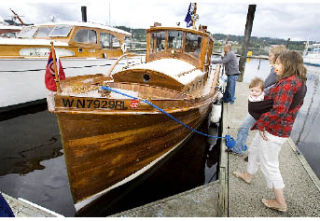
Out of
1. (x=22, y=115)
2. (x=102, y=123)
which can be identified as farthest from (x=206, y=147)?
(x=22, y=115)

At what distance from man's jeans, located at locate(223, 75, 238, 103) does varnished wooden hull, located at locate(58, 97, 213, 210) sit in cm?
379

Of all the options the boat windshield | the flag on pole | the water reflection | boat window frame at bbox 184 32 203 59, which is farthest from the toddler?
the boat windshield

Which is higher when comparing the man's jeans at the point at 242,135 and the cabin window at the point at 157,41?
the cabin window at the point at 157,41

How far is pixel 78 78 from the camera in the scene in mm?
4125

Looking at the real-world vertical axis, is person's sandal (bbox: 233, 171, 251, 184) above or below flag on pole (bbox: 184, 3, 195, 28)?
below

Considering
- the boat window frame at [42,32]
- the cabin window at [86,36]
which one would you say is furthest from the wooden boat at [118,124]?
the boat window frame at [42,32]

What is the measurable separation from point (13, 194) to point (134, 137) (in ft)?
9.95

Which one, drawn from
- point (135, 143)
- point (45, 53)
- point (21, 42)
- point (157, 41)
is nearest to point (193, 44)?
point (157, 41)

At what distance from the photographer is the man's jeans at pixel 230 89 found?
7035mm

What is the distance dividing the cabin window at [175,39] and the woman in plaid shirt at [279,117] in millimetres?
3933

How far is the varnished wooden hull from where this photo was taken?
300 cm

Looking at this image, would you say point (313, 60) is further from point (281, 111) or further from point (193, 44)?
point (281, 111)

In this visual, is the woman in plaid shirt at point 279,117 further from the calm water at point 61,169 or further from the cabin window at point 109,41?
the cabin window at point 109,41

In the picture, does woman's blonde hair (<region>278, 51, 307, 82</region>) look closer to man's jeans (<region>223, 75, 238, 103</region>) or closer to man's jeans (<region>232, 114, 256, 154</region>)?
man's jeans (<region>232, 114, 256, 154</region>)
